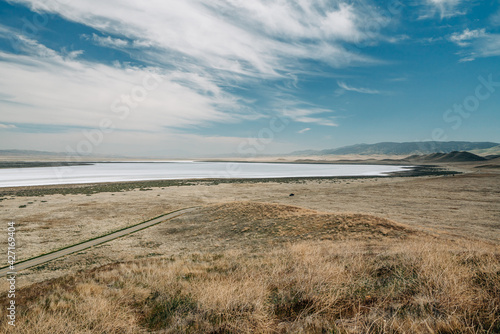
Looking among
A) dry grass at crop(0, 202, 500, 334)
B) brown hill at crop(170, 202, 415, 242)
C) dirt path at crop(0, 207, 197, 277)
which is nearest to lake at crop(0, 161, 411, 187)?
dirt path at crop(0, 207, 197, 277)

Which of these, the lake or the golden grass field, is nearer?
the golden grass field

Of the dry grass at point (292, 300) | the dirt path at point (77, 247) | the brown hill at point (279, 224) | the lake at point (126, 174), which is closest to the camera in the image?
the dry grass at point (292, 300)

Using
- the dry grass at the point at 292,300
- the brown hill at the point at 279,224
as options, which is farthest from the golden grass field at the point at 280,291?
the brown hill at the point at 279,224

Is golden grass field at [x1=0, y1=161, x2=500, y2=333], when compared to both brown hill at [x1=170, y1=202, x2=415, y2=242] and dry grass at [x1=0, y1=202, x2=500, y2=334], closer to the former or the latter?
dry grass at [x1=0, y1=202, x2=500, y2=334]

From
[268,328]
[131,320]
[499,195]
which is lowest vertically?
[499,195]

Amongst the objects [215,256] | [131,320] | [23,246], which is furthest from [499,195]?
[23,246]

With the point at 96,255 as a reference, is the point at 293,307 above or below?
above

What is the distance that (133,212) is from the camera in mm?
29656

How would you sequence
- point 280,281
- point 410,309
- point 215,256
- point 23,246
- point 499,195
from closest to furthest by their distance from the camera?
1. point 410,309
2. point 280,281
3. point 215,256
4. point 23,246
5. point 499,195

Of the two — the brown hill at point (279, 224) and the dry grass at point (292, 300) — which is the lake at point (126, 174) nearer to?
the brown hill at point (279, 224)

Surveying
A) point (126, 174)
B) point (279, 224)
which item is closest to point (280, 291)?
point (279, 224)

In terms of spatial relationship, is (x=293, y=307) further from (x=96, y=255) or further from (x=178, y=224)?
(x=178, y=224)

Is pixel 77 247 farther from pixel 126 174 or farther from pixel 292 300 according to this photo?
pixel 126 174

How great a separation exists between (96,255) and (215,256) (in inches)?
332
